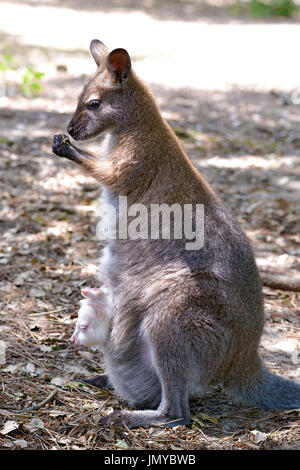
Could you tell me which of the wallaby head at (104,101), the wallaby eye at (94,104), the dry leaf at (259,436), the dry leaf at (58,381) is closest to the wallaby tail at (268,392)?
the dry leaf at (259,436)

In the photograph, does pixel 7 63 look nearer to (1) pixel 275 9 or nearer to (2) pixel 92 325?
(2) pixel 92 325

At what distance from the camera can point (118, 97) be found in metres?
3.52

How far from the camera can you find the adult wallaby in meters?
3.00

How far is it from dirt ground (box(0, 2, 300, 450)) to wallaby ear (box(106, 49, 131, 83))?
23.9 inches

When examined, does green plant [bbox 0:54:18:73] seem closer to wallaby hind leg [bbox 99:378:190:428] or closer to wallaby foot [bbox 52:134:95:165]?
wallaby foot [bbox 52:134:95:165]

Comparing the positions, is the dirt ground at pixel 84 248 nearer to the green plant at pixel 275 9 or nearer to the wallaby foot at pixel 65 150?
the wallaby foot at pixel 65 150

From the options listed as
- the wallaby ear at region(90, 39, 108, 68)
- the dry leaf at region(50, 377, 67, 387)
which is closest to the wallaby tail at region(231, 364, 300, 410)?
the dry leaf at region(50, 377, 67, 387)

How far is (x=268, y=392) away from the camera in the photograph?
326 centimetres

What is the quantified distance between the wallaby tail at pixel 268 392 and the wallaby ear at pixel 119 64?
5.68ft

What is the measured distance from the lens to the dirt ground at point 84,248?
3.00 metres

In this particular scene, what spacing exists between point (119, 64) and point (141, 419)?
1.85m
